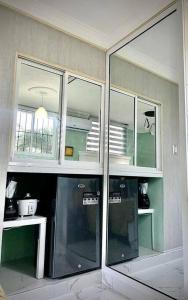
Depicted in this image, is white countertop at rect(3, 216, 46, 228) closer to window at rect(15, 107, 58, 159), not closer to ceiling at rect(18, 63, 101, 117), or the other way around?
window at rect(15, 107, 58, 159)

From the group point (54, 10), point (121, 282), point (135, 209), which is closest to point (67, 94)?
point (54, 10)

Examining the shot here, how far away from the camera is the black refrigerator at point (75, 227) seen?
1.88 meters

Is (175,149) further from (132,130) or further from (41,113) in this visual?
(41,113)

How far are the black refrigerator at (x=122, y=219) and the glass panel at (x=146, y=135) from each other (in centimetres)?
32

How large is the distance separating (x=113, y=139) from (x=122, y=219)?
0.89 meters

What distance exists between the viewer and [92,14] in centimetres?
201

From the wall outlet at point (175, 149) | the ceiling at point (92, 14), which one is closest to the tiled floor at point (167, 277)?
the wall outlet at point (175, 149)

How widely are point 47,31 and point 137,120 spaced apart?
1359 millimetres

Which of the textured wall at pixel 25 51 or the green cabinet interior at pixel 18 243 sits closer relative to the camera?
the textured wall at pixel 25 51

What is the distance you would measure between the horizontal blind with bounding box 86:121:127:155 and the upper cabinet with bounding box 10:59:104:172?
11 mm

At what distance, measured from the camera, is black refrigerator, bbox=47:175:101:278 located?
1875 mm

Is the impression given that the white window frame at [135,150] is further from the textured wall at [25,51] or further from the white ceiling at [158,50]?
the textured wall at [25,51]

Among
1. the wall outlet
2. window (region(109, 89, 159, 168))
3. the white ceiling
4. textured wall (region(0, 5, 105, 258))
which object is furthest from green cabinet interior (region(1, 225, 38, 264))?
the white ceiling

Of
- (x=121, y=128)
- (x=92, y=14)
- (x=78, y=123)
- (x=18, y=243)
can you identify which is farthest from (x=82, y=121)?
(x=18, y=243)
